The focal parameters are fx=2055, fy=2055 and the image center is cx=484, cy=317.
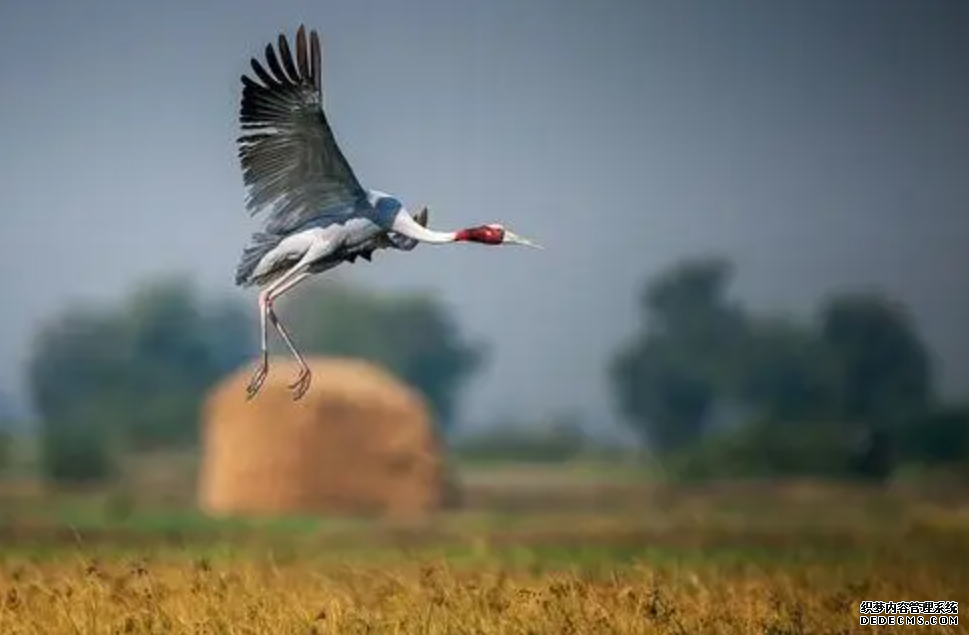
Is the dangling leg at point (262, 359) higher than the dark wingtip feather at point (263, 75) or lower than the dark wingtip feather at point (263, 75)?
lower

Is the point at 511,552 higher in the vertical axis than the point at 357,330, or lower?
lower

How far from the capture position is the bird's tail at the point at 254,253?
13.9 meters

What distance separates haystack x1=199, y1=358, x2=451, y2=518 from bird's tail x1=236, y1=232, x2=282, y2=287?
3447cm

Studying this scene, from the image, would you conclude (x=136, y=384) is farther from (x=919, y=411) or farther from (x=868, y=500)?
(x=868, y=500)

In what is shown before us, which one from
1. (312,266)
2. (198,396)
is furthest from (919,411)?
(312,266)

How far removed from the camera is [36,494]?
5794 cm

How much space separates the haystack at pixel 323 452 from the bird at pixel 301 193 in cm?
3466

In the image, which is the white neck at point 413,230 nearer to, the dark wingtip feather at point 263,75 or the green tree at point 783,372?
the dark wingtip feather at point 263,75

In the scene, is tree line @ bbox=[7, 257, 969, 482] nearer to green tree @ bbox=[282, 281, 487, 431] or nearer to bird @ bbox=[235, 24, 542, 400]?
green tree @ bbox=[282, 281, 487, 431]

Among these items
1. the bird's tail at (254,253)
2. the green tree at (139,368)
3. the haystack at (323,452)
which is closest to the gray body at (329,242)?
the bird's tail at (254,253)

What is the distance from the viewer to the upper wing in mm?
13516

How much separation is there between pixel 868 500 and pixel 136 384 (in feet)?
154

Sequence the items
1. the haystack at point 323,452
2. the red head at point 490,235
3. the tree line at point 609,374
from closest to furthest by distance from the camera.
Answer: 1. the red head at point 490,235
2. the haystack at point 323,452
3. the tree line at point 609,374

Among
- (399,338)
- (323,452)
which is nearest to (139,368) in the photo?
(399,338)
